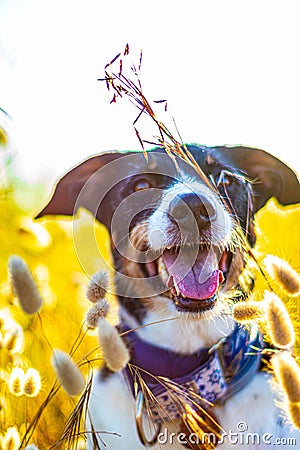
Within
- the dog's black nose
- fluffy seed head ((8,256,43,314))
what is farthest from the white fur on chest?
fluffy seed head ((8,256,43,314))

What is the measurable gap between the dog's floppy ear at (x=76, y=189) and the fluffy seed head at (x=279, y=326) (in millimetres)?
631

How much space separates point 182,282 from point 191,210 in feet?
0.67

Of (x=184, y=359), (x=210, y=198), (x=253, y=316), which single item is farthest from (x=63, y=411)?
(x=210, y=198)

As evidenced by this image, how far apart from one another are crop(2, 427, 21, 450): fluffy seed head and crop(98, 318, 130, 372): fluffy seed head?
10.6 inches

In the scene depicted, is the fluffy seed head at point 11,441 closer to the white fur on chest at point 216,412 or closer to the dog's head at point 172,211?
the white fur on chest at point 216,412

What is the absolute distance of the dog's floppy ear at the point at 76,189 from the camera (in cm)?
137

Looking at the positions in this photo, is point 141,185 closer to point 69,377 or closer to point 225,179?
point 225,179

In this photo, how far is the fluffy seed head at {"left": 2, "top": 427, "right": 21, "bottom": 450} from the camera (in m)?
0.99

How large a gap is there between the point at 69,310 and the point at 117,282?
0.58 feet

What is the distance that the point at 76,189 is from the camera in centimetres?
141

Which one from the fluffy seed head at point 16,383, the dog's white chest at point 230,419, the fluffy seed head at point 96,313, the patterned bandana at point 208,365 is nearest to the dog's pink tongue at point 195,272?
the patterned bandana at point 208,365

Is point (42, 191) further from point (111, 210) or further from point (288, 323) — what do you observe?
point (288, 323)

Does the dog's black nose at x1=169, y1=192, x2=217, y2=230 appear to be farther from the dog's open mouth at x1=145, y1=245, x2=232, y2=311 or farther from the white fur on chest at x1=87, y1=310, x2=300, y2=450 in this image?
the white fur on chest at x1=87, y1=310, x2=300, y2=450

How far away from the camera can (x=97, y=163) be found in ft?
4.55
